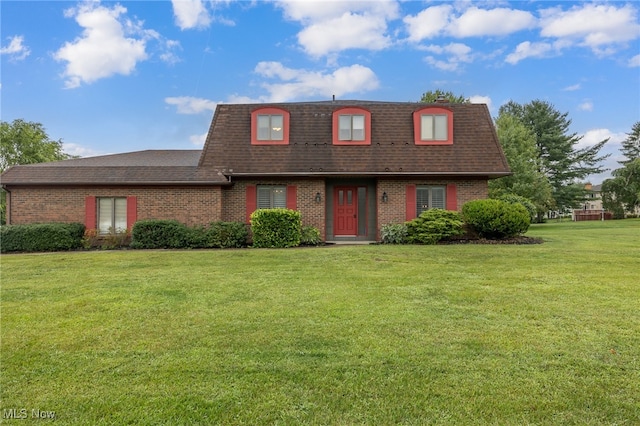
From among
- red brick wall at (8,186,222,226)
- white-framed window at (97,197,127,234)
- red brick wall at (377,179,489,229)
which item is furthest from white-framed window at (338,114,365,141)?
white-framed window at (97,197,127,234)

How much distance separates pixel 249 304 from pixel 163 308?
111 centimetres

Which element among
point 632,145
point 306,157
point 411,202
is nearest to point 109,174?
point 306,157

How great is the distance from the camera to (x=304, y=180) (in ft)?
44.0

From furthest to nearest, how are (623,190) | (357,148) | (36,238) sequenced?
(623,190) → (357,148) → (36,238)

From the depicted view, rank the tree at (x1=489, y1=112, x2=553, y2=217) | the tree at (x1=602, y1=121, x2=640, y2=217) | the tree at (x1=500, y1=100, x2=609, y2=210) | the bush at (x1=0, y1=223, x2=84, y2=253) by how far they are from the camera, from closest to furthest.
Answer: the bush at (x1=0, y1=223, x2=84, y2=253)
the tree at (x1=489, y1=112, x2=553, y2=217)
the tree at (x1=602, y1=121, x2=640, y2=217)
the tree at (x1=500, y1=100, x2=609, y2=210)

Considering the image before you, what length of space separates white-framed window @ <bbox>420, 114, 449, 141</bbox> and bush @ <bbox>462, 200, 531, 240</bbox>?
3.15 m

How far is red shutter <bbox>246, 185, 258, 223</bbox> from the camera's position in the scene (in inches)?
525

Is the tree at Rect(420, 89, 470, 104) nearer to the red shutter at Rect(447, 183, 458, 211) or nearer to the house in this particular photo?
the house

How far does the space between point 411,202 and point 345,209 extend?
8.46ft

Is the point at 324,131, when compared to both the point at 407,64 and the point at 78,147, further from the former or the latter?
the point at 78,147

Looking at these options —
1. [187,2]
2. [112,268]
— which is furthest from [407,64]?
[112,268]

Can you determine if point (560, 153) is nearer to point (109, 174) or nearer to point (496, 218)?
point (496, 218)

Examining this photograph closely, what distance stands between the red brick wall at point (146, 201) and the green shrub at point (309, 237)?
3137 millimetres

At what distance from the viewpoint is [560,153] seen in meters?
37.1
